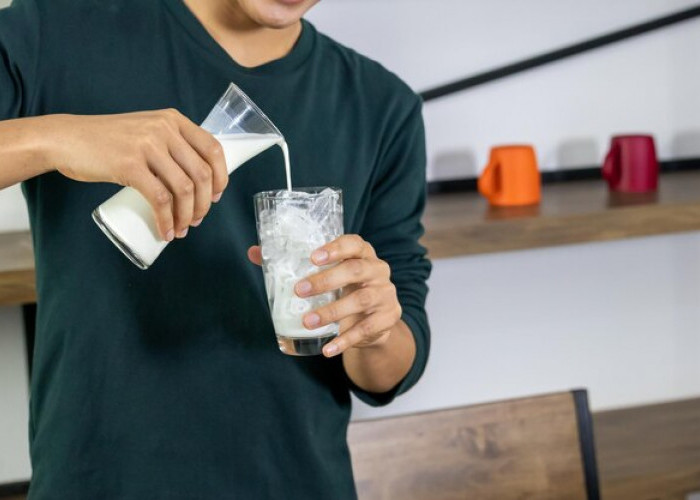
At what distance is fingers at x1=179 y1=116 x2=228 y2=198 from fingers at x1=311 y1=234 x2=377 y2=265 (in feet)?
0.37

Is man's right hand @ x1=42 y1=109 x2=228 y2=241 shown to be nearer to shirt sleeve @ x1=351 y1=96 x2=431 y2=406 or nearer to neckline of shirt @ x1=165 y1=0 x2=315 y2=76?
neckline of shirt @ x1=165 y1=0 x2=315 y2=76

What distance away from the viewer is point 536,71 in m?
2.25

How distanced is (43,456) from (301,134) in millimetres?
473

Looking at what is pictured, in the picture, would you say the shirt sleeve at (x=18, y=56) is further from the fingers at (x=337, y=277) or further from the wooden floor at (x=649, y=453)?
the wooden floor at (x=649, y=453)

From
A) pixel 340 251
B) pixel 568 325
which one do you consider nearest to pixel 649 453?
pixel 568 325

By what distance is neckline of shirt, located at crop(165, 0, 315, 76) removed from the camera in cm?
119

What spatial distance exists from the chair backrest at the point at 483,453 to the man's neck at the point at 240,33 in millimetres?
538

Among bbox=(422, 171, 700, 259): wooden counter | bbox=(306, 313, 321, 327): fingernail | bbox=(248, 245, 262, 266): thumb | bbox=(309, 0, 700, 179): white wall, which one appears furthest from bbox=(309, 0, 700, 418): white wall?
bbox=(306, 313, 321, 327): fingernail

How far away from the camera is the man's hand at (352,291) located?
0.93 m

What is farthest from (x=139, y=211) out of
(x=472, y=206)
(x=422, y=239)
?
(x=472, y=206)

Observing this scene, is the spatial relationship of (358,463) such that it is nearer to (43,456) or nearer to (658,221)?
(43,456)

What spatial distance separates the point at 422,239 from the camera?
1.74 metres

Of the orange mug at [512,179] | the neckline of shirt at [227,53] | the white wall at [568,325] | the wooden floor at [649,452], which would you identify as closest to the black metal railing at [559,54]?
the orange mug at [512,179]

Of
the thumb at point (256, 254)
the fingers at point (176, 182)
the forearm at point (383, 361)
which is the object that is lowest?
the forearm at point (383, 361)
